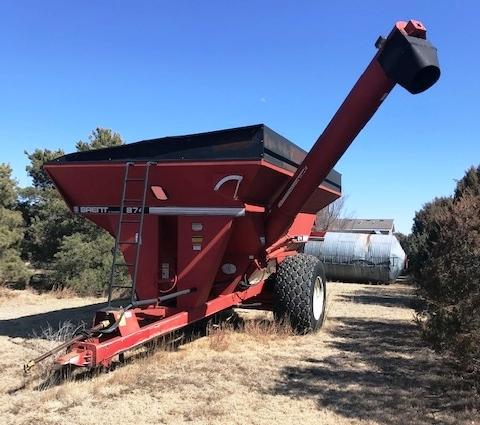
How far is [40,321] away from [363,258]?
14495 mm

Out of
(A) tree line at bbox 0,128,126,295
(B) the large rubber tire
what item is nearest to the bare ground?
(B) the large rubber tire

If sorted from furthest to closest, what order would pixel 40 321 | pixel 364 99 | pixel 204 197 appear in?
pixel 40 321
pixel 204 197
pixel 364 99

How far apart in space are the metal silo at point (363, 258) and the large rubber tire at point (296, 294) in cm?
1296

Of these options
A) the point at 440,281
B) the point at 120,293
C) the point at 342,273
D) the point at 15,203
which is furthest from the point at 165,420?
the point at 342,273

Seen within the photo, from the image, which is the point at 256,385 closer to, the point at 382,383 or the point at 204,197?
the point at 382,383

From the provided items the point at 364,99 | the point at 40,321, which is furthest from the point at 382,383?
the point at 40,321

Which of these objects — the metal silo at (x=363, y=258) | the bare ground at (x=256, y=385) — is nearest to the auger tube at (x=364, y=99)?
the bare ground at (x=256, y=385)

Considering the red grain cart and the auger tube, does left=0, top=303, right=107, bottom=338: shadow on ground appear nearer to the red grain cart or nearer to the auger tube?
the red grain cart

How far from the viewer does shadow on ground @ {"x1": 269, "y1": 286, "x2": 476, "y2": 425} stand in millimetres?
4773

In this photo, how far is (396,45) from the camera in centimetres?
573

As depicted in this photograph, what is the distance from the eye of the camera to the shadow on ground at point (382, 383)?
4.77 m

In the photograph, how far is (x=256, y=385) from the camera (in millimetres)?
5480

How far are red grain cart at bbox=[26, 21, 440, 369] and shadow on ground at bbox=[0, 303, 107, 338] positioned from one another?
1936 millimetres

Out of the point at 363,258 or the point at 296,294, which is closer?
the point at 296,294
